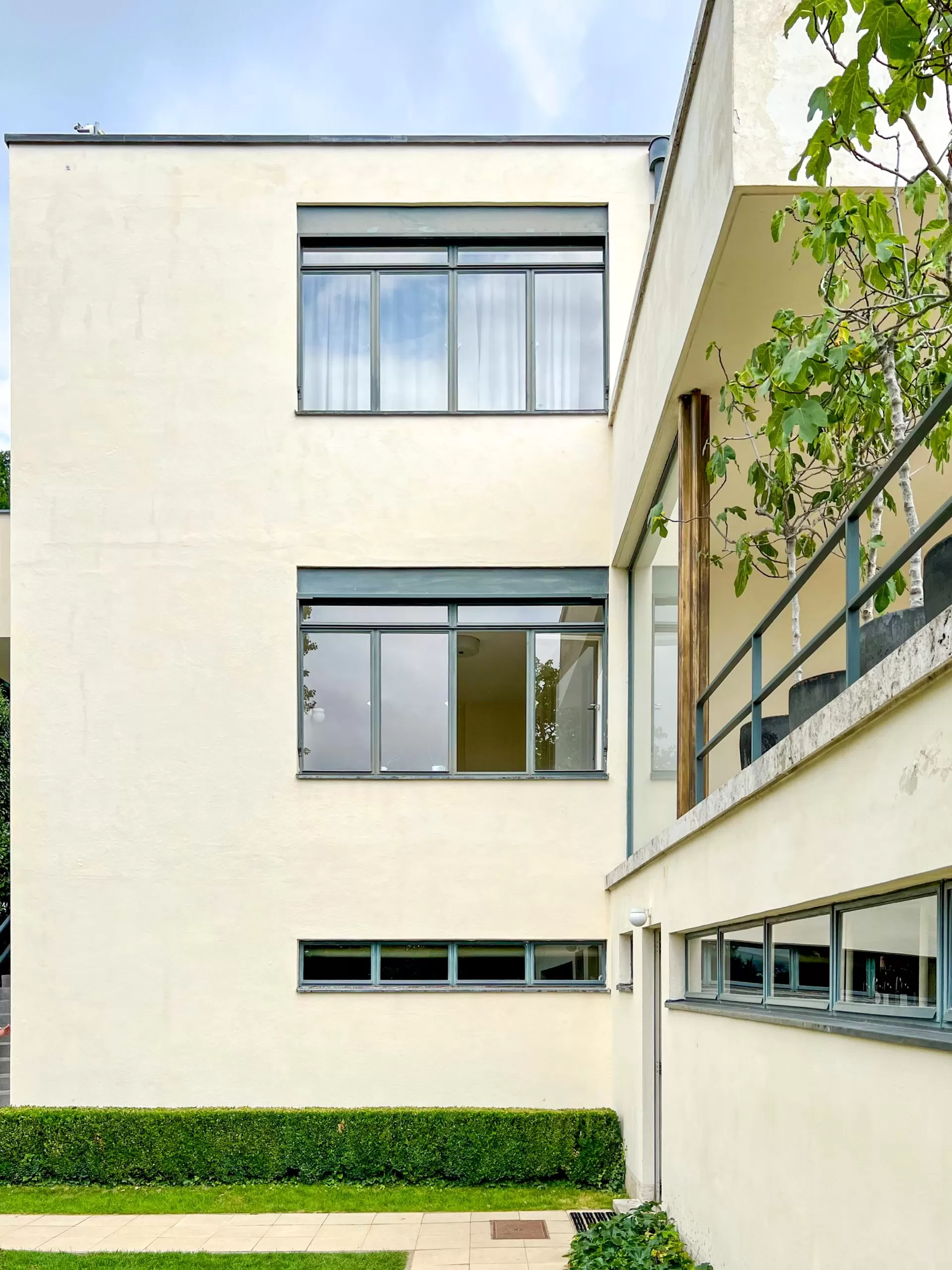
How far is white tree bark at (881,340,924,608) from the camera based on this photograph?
423 cm

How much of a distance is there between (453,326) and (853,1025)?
328 inches

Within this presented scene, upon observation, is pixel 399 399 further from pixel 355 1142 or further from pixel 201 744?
pixel 355 1142

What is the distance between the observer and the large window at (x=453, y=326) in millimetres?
10719

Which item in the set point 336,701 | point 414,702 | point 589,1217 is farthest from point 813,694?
point 336,701

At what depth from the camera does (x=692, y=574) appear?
7027 mm

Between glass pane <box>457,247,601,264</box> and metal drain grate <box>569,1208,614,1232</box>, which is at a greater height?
glass pane <box>457,247,601,264</box>

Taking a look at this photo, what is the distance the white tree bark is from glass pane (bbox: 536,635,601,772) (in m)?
5.82

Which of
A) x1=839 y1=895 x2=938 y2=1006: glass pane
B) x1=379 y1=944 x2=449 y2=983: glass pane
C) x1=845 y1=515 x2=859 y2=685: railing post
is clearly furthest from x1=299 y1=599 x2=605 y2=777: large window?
x1=845 y1=515 x2=859 y2=685: railing post

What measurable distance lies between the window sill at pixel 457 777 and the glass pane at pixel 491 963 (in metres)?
1.43

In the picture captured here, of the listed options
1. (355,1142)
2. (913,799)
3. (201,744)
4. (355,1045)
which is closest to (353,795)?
(201,744)

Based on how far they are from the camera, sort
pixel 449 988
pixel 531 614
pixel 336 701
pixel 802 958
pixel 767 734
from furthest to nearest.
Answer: pixel 531 614 < pixel 336 701 < pixel 449 988 < pixel 767 734 < pixel 802 958

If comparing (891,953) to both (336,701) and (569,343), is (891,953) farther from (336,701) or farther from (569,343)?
(569,343)

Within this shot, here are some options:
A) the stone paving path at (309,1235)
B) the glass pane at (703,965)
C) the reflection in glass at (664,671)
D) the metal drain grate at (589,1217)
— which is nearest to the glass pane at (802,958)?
the glass pane at (703,965)

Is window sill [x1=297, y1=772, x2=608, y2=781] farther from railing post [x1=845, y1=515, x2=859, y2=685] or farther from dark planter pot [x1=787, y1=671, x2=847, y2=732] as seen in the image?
railing post [x1=845, y1=515, x2=859, y2=685]
